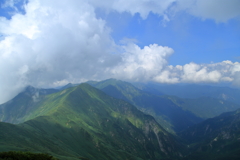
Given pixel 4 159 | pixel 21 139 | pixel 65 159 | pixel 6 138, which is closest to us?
pixel 4 159

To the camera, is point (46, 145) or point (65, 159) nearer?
point (65, 159)

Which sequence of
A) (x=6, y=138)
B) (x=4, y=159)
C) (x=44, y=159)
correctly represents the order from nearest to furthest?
(x=4, y=159) → (x=44, y=159) → (x=6, y=138)

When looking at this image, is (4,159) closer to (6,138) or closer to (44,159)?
(44,159)

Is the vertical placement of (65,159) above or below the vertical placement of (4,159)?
below

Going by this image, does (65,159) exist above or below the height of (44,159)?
below

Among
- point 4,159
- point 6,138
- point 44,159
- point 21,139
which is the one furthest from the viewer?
point 21,139

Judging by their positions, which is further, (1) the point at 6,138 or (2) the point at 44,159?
(1) the point at 6,138

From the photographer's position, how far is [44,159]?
6475 cm

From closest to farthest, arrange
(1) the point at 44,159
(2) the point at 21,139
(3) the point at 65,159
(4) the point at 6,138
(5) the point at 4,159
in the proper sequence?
(5) the point at 4,159 < (1) the point at 44,159 < (3) the point at 65,159 < (4) the point at 6,138 < (2) the point at 21,139

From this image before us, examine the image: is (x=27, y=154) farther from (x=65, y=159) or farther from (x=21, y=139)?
(x=21, y=139)

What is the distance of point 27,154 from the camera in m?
65.2

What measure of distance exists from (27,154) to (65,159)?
92762mm

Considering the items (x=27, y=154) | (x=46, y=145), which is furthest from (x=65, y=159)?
(x=27, y=154)

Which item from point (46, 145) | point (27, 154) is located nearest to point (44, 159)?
point (27, 154)
